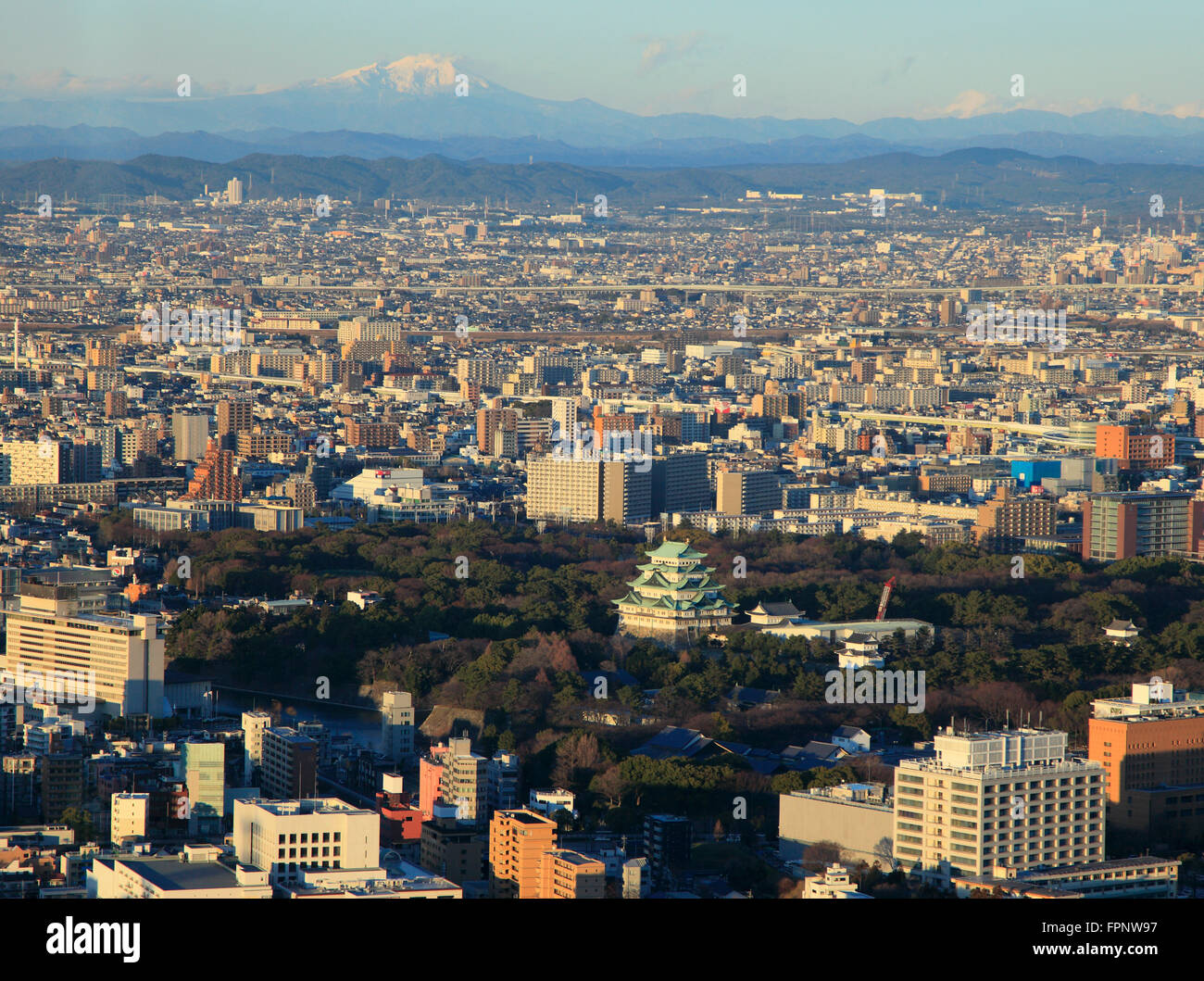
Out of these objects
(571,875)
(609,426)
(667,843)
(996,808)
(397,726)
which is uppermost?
(996,808)

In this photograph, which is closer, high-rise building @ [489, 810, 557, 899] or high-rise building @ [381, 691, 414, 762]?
high-rise building @ [489, 810, 557, 899]

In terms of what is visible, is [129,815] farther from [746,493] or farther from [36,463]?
[36,463]

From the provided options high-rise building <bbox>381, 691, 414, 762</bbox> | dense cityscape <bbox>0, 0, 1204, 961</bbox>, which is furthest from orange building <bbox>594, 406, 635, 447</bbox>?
high-rise building <bbox>381, 691, 414, 762</bbox>

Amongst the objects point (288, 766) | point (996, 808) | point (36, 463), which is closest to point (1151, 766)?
point (996, 808)

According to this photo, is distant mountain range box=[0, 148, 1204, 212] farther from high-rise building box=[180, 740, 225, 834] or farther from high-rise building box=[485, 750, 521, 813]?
high-rise building box=[180, 740, 225, 834]

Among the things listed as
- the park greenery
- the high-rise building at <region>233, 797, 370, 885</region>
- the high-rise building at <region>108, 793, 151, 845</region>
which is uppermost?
the high-rise building at <region>233, 797, 370, 885</region>

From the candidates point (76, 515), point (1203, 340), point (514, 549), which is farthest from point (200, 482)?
point (1203, 340)

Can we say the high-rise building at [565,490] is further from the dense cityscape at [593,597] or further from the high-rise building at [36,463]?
the high-rise building at [36,463]
